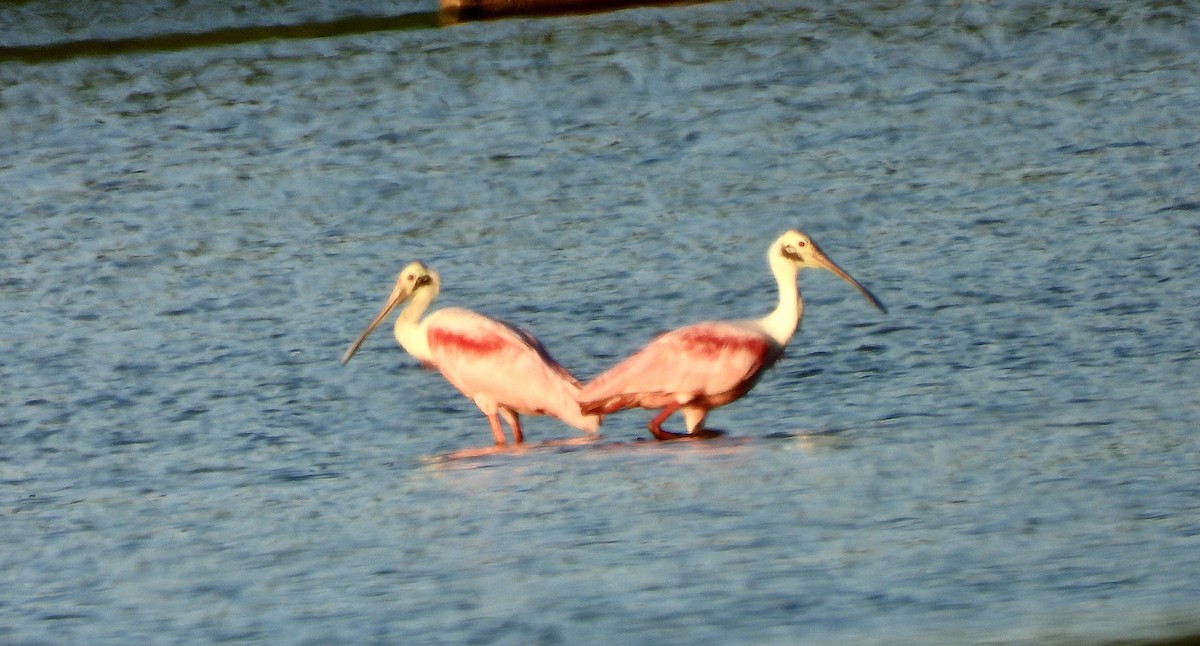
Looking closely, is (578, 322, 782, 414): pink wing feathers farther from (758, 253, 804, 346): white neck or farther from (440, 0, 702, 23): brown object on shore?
(440, 0, 702, 23): brown object on shore

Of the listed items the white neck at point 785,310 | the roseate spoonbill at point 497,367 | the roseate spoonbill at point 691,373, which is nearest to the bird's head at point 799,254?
the white neck at point 785,310

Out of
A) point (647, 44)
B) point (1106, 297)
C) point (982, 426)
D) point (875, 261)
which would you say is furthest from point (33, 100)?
point (982, 426)

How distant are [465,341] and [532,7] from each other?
11.5m

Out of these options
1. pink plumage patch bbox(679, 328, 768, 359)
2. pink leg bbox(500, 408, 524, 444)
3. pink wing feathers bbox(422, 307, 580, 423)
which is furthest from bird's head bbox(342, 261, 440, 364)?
pink plumage patch bbox(679, 328, 768, 359)

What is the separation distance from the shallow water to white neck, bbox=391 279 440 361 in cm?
26

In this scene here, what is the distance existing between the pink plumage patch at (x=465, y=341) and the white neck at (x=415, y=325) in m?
0.13

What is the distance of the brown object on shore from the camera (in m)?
21.0

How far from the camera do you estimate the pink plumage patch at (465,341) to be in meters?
9.88

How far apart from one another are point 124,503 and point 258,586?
144cm

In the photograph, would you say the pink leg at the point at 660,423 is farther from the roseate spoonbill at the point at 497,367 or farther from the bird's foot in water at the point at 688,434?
the roseate spoonbill at the point at 497,367

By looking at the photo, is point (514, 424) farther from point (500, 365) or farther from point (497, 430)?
point (500, 365)

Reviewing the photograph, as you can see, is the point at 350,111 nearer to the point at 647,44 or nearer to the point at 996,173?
the point at 647,44

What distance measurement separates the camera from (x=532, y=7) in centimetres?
2122

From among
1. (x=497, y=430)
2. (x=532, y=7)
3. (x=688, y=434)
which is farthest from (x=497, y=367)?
(x=532, y=7)
